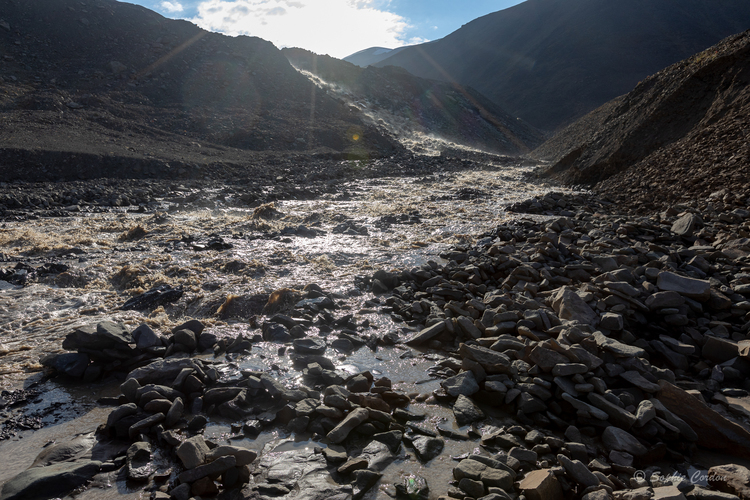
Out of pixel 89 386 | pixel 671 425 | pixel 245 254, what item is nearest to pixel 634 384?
pixel 671 425

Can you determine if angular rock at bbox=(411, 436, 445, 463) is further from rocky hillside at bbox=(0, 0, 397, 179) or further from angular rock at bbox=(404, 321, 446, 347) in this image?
rocky hillside at bbox=(0, 0, 397, 179)

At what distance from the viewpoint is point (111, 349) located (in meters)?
3.93

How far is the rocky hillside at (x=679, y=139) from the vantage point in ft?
31.3

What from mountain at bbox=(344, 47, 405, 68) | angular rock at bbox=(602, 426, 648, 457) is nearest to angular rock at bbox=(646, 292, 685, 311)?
angular rock at bbox=(602, 426, 648, 457)

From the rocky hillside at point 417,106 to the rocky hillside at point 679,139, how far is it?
2236 cm

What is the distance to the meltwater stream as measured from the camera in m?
3.17

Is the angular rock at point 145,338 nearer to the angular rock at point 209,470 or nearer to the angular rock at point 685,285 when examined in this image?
the angular rock at point 209,470

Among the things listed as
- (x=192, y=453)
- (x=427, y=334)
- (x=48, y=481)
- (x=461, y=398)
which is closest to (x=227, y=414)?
(x=192, y=453)

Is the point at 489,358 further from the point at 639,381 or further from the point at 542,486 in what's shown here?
the point at 542,486

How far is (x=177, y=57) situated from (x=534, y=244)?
31.6 m

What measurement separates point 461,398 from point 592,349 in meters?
1.36

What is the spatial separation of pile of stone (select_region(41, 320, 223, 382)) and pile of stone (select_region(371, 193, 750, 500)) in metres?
2.58

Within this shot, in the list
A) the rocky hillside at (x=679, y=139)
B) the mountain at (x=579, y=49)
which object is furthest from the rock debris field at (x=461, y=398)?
the mountain at (x=579, y=49)

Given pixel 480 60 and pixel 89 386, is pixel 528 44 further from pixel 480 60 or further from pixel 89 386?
pixel 89 386
